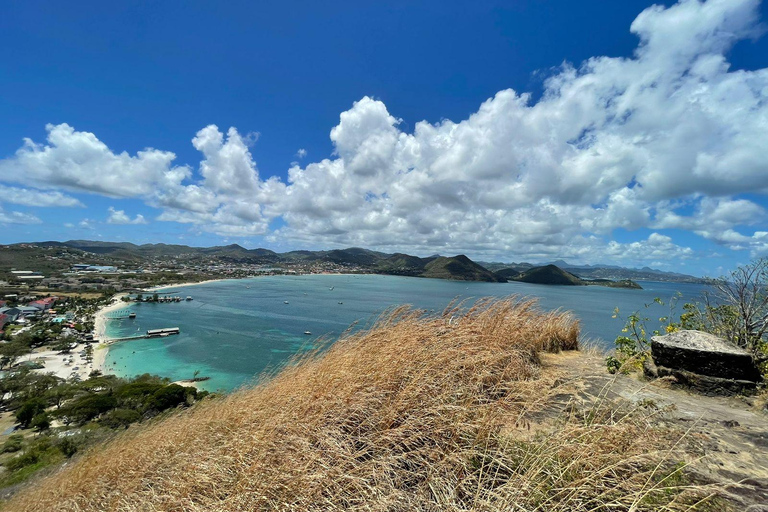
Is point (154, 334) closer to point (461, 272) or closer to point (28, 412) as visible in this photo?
point (28, 412)

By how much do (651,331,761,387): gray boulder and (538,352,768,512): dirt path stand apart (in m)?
0.33

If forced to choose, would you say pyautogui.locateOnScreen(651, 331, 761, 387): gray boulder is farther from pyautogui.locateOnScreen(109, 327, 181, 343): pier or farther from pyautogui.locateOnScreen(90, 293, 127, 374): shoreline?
pyautogui.locateOnScreen(109, 327, 181, 343): pier

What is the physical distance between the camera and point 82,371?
43.5 meters

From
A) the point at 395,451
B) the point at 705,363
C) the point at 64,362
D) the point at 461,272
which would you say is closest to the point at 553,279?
the point at 461,272

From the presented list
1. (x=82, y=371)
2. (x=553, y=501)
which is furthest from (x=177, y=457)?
(x=82, y=371)

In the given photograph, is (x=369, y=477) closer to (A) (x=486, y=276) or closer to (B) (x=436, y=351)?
(B) (x=436, y=351)

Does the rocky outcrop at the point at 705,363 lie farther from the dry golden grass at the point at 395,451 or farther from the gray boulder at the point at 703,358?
the dry golden grass at the point at 395,451

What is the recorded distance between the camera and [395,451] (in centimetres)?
350

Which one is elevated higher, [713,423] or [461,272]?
[713,423]

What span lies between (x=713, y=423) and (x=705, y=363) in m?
1.70

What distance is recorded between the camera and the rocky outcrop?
5043 millimetres

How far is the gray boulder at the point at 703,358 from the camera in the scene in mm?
5051

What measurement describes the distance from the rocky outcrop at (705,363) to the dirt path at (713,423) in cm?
20

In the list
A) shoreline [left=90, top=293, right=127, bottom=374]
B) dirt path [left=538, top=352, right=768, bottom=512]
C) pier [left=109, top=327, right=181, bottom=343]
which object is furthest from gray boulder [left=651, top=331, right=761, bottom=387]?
pier [left=109, top=327, right=181, bottom=343]
